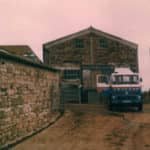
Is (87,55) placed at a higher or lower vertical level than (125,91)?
higher

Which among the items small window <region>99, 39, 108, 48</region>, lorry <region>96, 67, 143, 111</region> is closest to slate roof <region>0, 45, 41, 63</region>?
small window <region>99, 39, 108, 48</region>

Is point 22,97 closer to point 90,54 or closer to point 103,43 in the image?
point 90,54

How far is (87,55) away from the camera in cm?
3694

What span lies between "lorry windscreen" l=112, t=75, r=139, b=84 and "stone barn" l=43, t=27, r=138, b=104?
39.6ft

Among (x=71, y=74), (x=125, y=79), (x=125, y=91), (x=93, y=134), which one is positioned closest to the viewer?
(x=93, y=134)

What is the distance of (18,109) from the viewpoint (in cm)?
1400

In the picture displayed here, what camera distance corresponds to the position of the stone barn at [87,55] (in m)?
36.5

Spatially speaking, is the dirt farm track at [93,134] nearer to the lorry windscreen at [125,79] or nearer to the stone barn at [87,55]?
the lorry windscreen at [125,79]

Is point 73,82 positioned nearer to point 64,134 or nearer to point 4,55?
point 64,134

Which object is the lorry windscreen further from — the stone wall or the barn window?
the barn window

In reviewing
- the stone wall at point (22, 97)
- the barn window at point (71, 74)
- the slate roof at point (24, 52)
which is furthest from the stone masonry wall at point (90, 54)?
the stone wall at point (22, 97)

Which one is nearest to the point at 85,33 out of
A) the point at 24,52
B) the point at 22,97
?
the point at 24,52

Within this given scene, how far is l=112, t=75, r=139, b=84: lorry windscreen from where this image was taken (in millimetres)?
24062

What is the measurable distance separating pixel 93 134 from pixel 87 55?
22.2m
